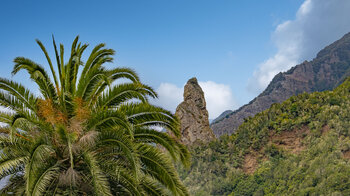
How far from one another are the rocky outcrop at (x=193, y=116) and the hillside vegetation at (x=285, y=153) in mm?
2459

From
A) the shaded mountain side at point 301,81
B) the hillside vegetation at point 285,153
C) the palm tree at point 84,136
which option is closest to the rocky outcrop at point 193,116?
the hillside vegetation at point 285,153

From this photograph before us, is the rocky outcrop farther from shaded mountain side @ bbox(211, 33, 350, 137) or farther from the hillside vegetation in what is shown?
shaded mountain side @ bbox(211, 33, 350, 137)

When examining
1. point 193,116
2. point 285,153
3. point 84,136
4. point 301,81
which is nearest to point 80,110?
point 84,136

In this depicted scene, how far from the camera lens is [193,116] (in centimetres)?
6800

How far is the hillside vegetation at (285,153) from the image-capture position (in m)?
47.1

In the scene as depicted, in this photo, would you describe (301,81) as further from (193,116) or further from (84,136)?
(84,136)

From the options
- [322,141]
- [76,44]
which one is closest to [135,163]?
[76,44]

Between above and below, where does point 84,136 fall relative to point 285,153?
above

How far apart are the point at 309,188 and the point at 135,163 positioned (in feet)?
136

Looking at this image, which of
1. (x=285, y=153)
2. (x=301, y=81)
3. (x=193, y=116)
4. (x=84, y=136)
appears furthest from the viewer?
(x=301, y=81)

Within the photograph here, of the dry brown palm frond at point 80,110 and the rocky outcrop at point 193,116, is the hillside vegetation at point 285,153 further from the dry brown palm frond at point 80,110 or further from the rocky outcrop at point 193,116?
the dry brown palm frond at point 80,110

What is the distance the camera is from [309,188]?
4425 cm

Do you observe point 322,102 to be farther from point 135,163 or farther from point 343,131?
point 135,163

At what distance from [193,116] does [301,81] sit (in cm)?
10082
